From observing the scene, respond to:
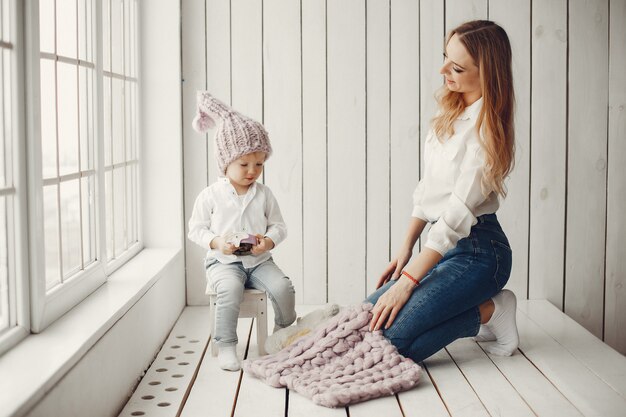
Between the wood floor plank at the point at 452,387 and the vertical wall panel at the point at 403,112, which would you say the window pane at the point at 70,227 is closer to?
the wood floor plank at the point at 452,387

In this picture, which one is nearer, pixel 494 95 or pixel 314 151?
pixel 494 95

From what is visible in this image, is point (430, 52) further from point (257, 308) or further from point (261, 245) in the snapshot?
point (257, 308)

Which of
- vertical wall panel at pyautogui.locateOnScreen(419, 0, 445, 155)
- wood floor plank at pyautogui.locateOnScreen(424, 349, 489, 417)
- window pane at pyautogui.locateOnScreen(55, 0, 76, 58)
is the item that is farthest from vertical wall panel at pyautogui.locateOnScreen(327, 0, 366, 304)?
window pane at pyautogui.locateOnScreen(55, 0, 76, 58)

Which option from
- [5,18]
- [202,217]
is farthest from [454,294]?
[5,18]

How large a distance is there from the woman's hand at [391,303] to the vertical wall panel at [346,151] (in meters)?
1.01

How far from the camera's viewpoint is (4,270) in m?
→ 1.86

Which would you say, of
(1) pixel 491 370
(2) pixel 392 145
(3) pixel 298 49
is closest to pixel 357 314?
(1) pixel 491 370

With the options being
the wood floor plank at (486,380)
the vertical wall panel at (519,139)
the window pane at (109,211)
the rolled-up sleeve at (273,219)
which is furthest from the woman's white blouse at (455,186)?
the window pane at (109,211)

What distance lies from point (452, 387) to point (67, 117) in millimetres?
1457

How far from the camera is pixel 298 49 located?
11.7 feet

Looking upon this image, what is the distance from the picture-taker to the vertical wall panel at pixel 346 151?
11.7 ft

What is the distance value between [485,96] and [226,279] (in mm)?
1097

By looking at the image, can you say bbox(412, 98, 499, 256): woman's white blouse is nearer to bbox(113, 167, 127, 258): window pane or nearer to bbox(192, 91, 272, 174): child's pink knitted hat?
bbox(192, 91, 272, 174): child's pink knitted hat

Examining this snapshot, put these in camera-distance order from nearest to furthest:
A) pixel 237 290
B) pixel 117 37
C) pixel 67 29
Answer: pixel 67 29
pixel 237 290
pixel 117 37
